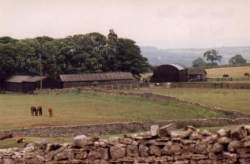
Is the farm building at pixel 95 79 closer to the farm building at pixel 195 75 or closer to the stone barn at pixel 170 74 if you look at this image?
the stone barn at pixel 170 74

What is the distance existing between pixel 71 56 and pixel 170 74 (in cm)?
1652

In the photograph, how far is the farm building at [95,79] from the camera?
91.1m

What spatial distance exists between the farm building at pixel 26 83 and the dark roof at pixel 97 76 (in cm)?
205

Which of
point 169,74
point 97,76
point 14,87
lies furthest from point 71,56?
point 169,74

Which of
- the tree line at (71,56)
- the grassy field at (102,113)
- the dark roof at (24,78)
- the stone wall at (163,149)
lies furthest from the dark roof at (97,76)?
the stone wall at (163,149)

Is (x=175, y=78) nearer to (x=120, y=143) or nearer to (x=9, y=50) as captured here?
(x=9, y=50)

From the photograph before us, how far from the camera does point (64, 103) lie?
58.8 metres

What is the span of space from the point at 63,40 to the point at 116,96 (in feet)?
137

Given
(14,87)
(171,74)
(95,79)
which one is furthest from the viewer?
(171,74)

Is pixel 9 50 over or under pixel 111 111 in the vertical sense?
over

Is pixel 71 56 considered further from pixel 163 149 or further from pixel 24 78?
pixel 163 149

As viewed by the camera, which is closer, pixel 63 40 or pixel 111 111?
pixel 111 111

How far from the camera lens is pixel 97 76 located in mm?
93750

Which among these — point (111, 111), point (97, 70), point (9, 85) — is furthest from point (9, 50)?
point (111, 111)
